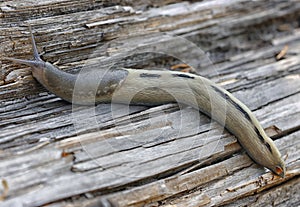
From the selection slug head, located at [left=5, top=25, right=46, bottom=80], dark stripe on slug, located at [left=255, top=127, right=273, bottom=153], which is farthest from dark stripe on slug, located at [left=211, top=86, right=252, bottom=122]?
slug head, located at [left=5, top=25, right=46, bottom=80]

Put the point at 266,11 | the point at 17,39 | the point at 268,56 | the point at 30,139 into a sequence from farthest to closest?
the point at 266,11 → the point at 268,56 → the point at 17,39 → the point at 30,139

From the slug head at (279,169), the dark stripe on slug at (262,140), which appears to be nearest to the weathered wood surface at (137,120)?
the slug head at (279,169)

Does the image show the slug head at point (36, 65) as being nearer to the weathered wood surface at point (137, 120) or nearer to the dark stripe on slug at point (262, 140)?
the weathered wood surface at point (137, 120)

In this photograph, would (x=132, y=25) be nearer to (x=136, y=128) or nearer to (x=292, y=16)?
(x=136, y=128)

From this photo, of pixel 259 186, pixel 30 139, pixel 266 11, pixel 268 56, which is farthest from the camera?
pixel 266 11

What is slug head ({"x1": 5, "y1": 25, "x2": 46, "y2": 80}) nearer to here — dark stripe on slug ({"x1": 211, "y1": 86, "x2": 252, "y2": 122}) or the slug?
the slug

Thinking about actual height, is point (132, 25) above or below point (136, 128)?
above

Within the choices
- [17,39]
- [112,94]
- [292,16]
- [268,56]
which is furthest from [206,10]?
[17,39]

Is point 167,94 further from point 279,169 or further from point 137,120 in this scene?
point 279,169
